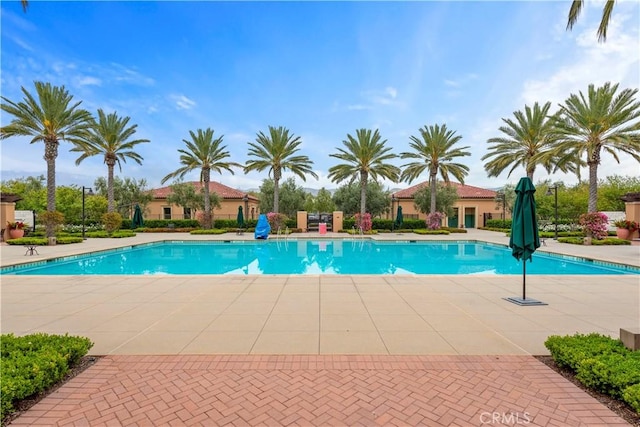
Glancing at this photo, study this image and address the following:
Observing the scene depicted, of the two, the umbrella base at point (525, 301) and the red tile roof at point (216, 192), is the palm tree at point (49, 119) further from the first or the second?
the umbrella base at point (525, 301)

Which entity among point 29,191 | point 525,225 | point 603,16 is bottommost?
point 525,225

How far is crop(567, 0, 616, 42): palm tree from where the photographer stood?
21.2ft

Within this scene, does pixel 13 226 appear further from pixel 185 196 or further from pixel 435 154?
pixel 435 154

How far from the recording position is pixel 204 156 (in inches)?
1079

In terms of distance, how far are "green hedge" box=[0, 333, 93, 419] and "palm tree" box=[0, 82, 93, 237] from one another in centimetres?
1881

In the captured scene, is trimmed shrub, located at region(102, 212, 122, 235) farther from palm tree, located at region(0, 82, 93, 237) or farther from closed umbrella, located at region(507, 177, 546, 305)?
closed umbrella, located at region(507, 177, 546, 305)

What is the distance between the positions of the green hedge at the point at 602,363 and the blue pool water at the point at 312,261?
26.7 feet

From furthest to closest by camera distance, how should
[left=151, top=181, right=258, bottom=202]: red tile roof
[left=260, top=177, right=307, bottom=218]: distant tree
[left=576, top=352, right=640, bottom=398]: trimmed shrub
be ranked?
[left=151, top=181, right=258, bottom=202]: red tile roof → [left=260, top=177, right=307, bottom=218]: distant tree → [left=576, top=352, right=640, bottom=398]: trimmed shrub

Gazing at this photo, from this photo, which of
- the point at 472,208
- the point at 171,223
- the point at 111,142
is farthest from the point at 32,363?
the point at 472,208

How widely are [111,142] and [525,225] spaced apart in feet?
87.7

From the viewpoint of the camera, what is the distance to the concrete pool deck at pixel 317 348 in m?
2.90

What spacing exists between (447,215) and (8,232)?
3247 centimetres

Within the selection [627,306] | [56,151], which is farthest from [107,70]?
[627,306]

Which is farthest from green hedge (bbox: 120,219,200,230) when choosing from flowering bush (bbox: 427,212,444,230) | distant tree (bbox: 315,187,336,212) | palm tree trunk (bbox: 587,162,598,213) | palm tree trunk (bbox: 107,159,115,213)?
palm tree trunk (bbox: 587,162,598,213)
